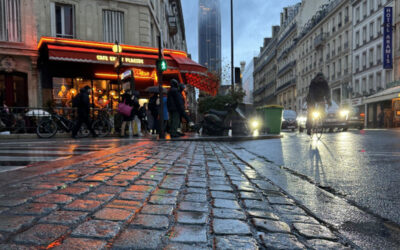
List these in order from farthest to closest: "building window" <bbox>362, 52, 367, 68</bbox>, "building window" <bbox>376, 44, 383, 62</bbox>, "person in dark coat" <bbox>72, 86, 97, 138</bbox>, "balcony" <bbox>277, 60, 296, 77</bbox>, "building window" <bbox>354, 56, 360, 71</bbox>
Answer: "balcony" <bbox>277, 60, 296, 77</bbox> < "building window" <bbox>354, 56, 360, 71</bbox> < "building window" <bbox>362, 52, 367, 68</bbox> < "building window" <bbox>376, 44, 383, 62</bbox> < "person in dark coat" <bbox>72, 86, 97, 138</bbox>

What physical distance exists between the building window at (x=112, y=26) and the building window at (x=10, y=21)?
4491 mm

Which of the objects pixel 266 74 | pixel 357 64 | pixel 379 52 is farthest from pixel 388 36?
pixel 266 74

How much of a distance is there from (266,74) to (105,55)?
7214cm

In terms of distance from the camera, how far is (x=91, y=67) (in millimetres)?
16641

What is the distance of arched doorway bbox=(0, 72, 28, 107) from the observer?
48.8 feet

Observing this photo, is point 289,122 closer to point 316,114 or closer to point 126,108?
point 316,114

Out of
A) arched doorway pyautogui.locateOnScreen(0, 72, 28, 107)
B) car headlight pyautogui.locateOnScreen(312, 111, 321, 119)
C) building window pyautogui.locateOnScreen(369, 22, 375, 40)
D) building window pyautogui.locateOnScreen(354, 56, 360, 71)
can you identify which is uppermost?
building window pyautogui.locateOnScreen(369, 22, 375, 40)

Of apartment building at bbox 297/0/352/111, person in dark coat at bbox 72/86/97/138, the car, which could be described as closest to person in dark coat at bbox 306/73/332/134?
person in dark coat at bbox 72/86/97/138

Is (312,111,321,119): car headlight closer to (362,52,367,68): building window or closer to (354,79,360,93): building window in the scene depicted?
(362,52,367,68): building window

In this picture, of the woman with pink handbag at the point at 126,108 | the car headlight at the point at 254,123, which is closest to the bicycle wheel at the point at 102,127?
the woman with pink handbag at the point at 126,108

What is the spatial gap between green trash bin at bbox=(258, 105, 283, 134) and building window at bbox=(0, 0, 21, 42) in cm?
1343

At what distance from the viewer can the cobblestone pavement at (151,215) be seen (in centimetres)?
144

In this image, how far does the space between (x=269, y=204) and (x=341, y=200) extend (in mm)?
646

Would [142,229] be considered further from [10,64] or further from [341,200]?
[10,64]
